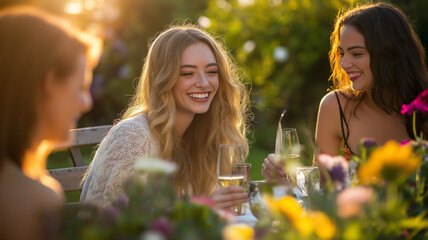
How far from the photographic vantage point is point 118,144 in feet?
8.45

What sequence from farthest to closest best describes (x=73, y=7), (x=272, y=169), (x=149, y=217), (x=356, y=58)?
(x=73, y=7), (x=356, y=58), (x=272, y=169), (x=149, y=217)

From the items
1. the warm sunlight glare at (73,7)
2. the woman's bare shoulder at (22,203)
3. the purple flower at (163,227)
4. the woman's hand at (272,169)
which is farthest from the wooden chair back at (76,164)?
the warm sunlight glare at (73,7)

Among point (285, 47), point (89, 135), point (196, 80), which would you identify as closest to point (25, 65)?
point (196, 80)

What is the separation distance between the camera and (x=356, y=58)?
3.03 metres

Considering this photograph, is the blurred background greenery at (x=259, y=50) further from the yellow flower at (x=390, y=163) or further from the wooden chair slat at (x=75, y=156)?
the yellow flower at (x=390, y=163)

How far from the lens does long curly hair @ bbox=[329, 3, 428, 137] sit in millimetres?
3012

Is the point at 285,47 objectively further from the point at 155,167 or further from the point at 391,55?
the point at 155,167

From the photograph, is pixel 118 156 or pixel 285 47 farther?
pixel 285 47

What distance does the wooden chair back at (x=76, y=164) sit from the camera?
314 centimetres

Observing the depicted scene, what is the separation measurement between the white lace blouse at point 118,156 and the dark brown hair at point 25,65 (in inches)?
54.7

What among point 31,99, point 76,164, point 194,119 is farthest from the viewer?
point 76,164

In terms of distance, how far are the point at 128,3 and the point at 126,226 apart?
9582 mm

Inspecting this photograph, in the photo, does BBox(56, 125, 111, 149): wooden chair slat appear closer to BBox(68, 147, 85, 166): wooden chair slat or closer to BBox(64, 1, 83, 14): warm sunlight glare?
BBox(68, 147, 85, 166): wooden chair slat

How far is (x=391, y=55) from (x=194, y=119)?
4.04 feet
